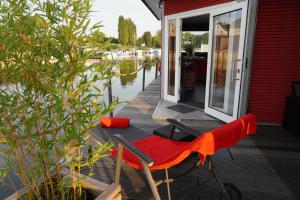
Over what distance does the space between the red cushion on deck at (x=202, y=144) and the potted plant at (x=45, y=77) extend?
24.3 inches

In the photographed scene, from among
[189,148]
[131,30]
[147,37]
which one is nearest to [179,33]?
[189,148]

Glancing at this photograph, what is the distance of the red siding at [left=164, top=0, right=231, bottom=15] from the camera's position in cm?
424

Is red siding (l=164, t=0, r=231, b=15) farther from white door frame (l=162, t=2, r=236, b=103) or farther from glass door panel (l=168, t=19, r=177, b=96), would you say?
glass door panel (l=168, t=19, r=177, b=96)

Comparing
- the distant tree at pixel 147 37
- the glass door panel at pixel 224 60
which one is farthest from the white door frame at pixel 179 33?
the distant tree at pixel 147 37

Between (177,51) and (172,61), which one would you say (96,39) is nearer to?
(177,51)

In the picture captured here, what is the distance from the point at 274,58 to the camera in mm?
3873

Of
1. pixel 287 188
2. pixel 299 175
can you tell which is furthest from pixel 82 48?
pixel 299 175

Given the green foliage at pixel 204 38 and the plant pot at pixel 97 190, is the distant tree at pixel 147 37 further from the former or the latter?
the plant pot at pixel 97 190

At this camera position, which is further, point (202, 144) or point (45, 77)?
point (202, 144)

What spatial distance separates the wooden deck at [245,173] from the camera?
2.15m

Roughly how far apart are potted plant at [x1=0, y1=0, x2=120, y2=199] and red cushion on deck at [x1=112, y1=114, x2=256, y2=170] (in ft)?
2.02

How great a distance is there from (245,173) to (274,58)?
7.79 ft

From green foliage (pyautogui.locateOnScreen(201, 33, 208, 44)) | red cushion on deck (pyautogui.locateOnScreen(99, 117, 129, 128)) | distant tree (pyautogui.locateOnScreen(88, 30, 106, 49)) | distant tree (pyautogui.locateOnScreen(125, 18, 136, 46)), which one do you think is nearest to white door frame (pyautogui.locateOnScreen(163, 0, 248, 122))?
red cushion on deck (pyautogui.locateOnScreen(99, 117, 129, 128))

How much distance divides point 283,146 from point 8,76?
3464 millimetres
